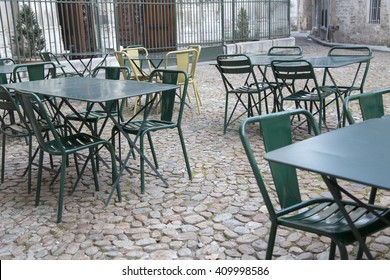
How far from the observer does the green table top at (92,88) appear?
3461 millimetres

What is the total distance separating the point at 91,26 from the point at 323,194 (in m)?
9.18

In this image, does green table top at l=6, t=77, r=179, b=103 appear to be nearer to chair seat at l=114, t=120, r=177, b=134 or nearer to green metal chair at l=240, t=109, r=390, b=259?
chair seat at l=114, t=120, r=177, b=134

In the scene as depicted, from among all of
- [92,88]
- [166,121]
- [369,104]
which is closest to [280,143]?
[369,104]

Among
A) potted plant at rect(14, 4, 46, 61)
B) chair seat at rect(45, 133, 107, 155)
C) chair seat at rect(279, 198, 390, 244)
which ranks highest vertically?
potted plant at rect(14, 4, 46, 61)

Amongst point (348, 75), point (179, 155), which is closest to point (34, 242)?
point (179, 155)

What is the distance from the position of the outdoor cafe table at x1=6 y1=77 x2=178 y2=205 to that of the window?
52.6ft

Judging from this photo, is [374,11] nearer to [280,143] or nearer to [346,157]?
[280,143]

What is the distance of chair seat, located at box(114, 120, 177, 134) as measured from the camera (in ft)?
12.5

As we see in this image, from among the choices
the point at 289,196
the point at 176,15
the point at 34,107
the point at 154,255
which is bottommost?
the point at 154,255

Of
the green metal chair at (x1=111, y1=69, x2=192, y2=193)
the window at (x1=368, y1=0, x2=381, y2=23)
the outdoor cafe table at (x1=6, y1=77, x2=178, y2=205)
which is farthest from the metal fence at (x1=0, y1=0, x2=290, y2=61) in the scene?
the green metal chair at (x1=111, y1=69, x2=192, y2=193)

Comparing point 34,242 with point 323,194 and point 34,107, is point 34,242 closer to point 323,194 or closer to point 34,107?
point 34,107

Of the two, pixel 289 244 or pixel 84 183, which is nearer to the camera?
pixel 289 244

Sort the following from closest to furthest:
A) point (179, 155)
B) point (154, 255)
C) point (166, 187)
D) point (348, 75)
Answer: point (154, 255), point (166, 187), point (179, 155), point (348, 75)

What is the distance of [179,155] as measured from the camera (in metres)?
4.79
